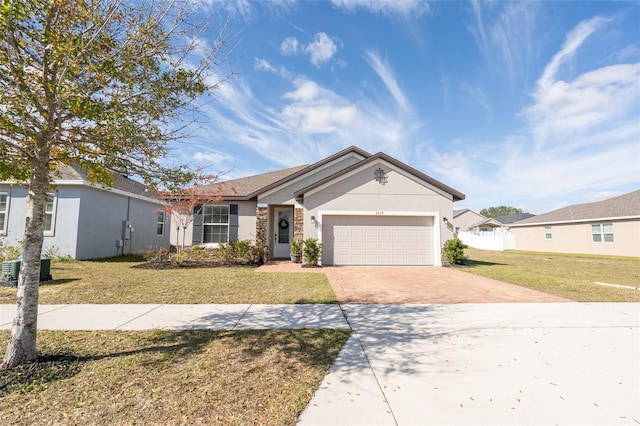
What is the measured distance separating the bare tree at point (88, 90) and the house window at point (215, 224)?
10.7m

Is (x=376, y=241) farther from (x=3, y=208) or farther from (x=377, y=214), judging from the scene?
(x=3, y=208)

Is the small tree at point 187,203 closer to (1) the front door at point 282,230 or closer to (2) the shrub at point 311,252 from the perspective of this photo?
(1) the front door at point 282,230

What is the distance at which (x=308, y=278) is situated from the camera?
31.5 feet

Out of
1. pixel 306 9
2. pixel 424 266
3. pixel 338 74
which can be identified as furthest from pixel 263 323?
pixel 338 74

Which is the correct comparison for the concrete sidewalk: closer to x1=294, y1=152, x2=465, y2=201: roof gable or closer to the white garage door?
the white garage door

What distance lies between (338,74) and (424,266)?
369 inches

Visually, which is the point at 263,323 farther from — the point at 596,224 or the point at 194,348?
the point at 596,224

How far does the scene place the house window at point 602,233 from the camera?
20.4 metres

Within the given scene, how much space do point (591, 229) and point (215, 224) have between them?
2754 centimetres

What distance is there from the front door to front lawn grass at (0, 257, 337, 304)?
4347 mm

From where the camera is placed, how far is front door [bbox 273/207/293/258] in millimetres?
15055

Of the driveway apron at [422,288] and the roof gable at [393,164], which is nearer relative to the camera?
the driveway apron at [422,288]

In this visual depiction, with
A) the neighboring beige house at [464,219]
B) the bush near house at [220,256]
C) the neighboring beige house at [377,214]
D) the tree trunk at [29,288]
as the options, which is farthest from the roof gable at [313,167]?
the neighboring beige house at [464,219]

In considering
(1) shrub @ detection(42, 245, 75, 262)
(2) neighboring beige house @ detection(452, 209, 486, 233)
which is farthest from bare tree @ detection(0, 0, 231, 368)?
(2) neighboring beige house @ detection(452, 209, 486, 233)
